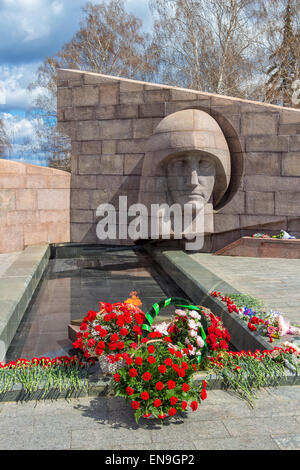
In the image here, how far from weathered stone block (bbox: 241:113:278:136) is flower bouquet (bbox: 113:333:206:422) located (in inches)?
270

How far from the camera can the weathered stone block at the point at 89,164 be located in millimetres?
10070

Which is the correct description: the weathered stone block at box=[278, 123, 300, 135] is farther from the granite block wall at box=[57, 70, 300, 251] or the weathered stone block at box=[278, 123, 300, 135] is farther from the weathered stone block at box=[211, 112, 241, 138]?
the weathered stone block at box=[211, 112, 241, 138]

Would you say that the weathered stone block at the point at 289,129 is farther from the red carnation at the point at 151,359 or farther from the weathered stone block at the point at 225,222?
the red carnation at the point at 151,359

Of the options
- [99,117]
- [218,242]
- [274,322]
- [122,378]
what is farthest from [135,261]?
[122,378]

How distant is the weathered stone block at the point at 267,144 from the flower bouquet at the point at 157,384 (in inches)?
266

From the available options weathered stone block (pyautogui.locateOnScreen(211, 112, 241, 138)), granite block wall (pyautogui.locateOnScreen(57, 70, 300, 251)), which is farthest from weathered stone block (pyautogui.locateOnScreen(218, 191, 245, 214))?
weathered stone block (pyautogui.locateOnScreen(211, 112, 241, 138))

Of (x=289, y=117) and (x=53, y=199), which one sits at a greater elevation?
(x=289, y=117)

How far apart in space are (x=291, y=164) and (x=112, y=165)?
401 cm

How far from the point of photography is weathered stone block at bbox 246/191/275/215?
866 centimetres

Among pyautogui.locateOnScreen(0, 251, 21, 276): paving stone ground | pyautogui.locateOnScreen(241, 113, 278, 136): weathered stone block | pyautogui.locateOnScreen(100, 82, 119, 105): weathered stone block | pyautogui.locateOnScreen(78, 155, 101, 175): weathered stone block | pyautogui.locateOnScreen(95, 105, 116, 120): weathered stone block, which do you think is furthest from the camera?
pyautogui.locateOnScreen(78, 155, 101, 175): weathered stone block

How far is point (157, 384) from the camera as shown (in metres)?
2.42

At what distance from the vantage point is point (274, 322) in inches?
150

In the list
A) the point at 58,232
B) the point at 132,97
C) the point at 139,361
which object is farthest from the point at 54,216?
the point at 139,361

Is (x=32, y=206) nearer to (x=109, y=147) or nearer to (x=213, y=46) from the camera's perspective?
(x=109, y=147)
